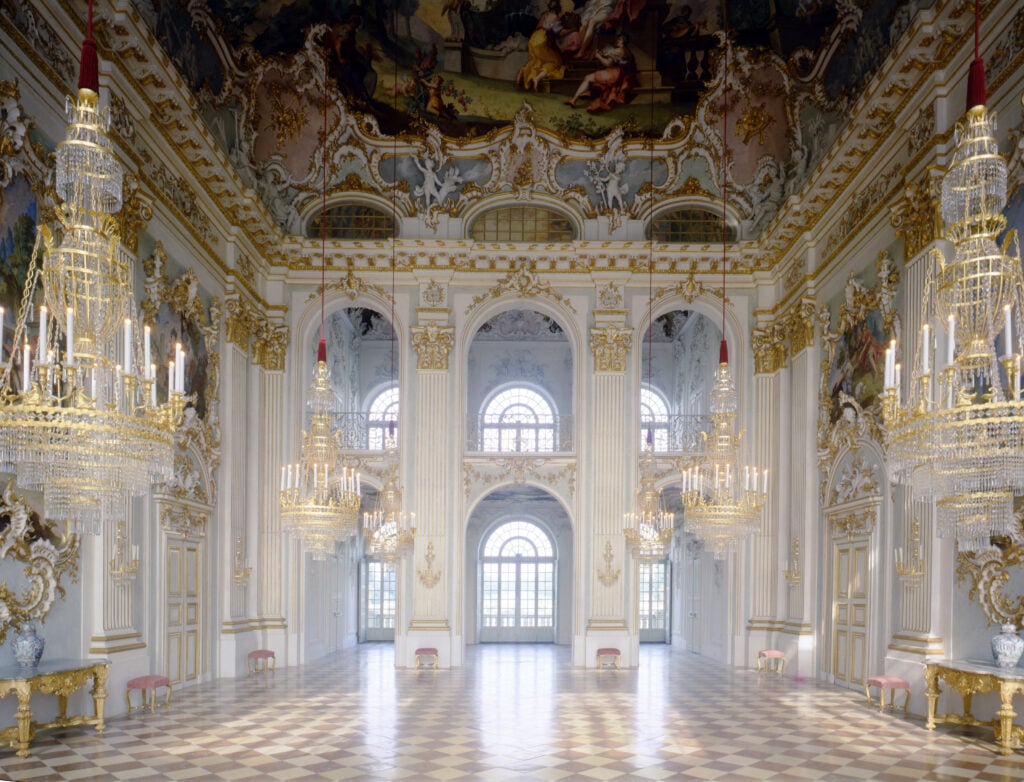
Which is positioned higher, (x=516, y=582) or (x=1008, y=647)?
(x=1008, y=647)

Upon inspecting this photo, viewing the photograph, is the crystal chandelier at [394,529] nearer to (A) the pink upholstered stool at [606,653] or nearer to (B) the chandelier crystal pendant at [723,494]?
(A) the pink upholstered stool at [606,653]

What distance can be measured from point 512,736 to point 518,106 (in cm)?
1386

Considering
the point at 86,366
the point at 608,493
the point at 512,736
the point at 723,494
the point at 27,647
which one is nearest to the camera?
the point at 86,366

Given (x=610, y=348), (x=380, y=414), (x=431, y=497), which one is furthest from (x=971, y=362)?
(x=380, y=414)

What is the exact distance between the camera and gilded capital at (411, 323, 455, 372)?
20.5 metres

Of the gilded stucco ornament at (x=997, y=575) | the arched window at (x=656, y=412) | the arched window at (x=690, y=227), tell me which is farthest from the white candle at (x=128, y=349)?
the arched window at (x=656, y=412)

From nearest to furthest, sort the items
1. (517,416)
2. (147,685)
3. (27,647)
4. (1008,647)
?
1. (27,647)
2. (1008,647)
3. (147,685)
4. (517,416)

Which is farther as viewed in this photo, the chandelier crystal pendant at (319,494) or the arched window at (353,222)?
the arched window at (353,222)

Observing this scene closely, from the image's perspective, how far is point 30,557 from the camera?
35.1ft

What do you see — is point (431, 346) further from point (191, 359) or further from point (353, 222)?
point (191, 359)

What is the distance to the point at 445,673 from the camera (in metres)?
18.5

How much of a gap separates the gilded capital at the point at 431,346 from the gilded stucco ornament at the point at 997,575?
11.3m

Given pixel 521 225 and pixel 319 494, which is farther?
pixel 521 225

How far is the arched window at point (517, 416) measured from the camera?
91.4 ft
